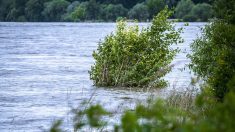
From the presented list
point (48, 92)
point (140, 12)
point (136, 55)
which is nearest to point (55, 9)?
point (140, 12)

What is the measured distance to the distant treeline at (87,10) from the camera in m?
152

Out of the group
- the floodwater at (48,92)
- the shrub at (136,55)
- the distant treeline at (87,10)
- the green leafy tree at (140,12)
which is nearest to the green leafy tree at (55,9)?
the distant treeline at (87,10)

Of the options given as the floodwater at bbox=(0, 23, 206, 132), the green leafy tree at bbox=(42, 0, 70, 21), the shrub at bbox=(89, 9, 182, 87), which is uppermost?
the shrub at bbox=(89, 9, 182, 87)

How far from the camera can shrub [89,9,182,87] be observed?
27.7 metres

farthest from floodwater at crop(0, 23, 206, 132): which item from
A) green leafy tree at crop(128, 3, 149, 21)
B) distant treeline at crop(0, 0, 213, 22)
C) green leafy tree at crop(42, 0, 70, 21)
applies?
green leafy tree at crop(42, 0, 70, 21)

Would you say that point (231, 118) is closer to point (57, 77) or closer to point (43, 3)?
point (57, 77)

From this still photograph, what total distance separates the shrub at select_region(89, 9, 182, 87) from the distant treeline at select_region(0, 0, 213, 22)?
11964 cm

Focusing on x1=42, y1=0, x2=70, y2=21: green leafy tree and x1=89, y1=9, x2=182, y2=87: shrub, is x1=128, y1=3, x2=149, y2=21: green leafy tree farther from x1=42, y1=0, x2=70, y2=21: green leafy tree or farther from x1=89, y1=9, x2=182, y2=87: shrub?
x1=89, y1=9, x2=182, y2=87: shrub

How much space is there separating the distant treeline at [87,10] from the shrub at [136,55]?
120m

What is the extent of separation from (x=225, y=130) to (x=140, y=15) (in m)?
154

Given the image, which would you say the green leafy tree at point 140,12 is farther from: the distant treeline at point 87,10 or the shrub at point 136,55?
the shrub at point 136,55

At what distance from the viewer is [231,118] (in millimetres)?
4109

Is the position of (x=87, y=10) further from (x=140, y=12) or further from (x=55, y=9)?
(x=140, y=12)


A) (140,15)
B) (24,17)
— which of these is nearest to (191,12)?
(140,15)
